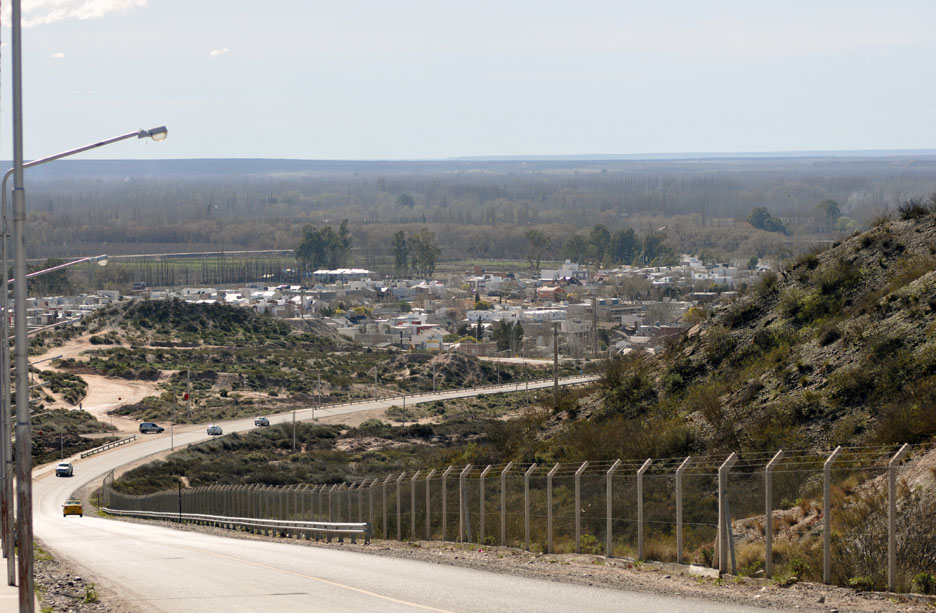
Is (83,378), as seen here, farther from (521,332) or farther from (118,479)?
(521,332)

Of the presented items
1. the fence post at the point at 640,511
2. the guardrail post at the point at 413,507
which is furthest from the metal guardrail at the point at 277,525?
the fence post at the point at 640,511

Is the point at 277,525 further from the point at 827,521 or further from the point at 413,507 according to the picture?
the point at 827,521

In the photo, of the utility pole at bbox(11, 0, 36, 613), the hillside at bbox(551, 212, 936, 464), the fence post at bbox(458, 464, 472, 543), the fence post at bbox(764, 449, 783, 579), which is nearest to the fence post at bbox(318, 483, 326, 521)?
the hillside at bbox(551, 212, 936, 464)

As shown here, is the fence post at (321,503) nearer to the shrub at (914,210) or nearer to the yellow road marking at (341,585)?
the yellow road marking at (341,585)

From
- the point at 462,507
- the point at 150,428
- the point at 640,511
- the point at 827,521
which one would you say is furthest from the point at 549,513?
the point at 150,428

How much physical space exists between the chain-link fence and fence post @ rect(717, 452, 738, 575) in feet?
0.07

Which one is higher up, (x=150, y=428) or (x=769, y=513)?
(x=769, y=513)

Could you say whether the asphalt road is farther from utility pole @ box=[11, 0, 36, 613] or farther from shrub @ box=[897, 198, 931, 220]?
shrub @ box=[897, 198, 931, 220]

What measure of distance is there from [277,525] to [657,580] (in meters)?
20.1

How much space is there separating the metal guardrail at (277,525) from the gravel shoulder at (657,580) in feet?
14.0

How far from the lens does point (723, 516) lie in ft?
55.9

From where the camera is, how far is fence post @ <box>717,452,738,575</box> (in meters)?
16.6

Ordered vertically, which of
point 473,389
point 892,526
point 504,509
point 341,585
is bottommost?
point 473,389

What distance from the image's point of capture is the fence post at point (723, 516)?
655 inches
